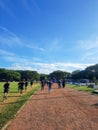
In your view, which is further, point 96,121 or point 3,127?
point 96,121

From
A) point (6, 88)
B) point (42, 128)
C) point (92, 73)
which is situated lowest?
point (42, 128)

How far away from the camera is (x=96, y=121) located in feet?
38.1

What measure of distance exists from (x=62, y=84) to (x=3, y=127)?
50073 mm

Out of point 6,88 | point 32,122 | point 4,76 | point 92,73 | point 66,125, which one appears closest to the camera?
point 66,125

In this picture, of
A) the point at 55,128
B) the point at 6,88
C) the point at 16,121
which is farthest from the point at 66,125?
the point at 6,88

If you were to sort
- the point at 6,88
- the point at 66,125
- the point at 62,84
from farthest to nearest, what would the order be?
1. the point at 62,84
2. the point at 6,88
3. the point at 66,125

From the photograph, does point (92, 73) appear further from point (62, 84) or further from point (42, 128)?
point (42, 128)

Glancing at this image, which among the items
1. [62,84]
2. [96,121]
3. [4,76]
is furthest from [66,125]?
[4,76]

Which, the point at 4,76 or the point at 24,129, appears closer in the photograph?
the point at 24,129

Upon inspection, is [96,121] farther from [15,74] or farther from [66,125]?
[15,74]

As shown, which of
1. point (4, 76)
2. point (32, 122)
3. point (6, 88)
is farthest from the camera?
point (4, 76)

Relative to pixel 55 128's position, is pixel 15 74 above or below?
above

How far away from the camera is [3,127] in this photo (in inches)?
407

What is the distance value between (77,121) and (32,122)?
2148mm
